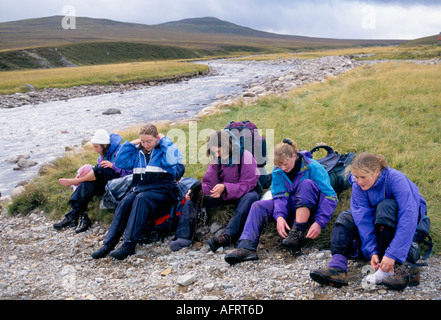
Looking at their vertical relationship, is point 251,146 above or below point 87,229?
above

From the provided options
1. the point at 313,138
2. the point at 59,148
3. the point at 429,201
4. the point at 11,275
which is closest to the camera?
the point at 11,275

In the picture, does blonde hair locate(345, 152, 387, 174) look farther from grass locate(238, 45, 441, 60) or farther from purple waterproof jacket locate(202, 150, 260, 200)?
grass locate(238, 45, 441, 60)

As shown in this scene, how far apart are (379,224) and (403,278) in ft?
1.83

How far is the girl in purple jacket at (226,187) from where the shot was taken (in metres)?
5.03

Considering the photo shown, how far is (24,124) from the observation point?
17.9m

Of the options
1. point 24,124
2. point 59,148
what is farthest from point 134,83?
point 59,148

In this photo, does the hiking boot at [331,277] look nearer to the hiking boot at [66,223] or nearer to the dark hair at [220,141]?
the dark hair at [220,141]

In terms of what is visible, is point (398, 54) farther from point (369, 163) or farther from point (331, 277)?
point (331, 277)

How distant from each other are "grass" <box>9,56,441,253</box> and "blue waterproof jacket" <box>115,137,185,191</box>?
54.1 inches

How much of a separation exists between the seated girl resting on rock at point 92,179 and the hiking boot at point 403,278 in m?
4.45

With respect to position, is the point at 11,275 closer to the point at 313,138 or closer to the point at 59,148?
the point at 313,138

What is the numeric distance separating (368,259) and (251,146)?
2.92m

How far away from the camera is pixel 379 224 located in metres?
3.73

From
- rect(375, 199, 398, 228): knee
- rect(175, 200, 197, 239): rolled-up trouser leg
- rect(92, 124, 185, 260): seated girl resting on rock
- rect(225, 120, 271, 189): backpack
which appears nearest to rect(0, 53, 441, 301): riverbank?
rect(175, 200, 197, 239): rolled-up trouser leg
